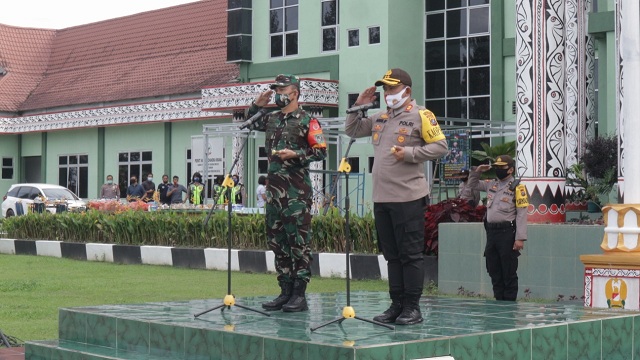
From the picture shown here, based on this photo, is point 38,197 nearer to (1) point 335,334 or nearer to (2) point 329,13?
(2) point 329,13

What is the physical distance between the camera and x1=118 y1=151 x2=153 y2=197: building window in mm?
41938

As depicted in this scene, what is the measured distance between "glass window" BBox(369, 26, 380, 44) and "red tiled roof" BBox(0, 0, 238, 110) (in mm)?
6489

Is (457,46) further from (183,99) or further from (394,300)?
(394,300)

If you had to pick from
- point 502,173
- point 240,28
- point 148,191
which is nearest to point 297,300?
point 502,173

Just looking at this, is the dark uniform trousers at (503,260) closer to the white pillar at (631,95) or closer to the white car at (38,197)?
the white pillar at (631,95)

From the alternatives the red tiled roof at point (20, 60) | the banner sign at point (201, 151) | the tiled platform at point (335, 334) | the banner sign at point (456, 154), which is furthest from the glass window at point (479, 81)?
the red tiled roof at point (20, 60)

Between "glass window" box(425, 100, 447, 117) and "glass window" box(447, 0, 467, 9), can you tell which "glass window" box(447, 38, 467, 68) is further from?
"glass window" box(425, 100, 447, 117)

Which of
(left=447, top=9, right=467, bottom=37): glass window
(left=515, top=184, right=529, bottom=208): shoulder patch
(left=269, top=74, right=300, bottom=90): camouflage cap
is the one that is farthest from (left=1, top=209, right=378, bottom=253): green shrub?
(left=447, top=9, right=467, bottom=37): glass window

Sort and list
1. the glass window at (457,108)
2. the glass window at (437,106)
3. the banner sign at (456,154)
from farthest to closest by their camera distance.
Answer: the glass window at (437,106) → the glass window at (457,108) → the banner sign at (456,154)

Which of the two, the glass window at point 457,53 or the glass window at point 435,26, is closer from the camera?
the glass window at point 457,53

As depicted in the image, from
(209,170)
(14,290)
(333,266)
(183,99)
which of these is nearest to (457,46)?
(209,170)

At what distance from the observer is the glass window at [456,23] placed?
32.2 meters

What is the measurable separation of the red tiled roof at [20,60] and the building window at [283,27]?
50.7ft

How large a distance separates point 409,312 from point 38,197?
29.5 metres
